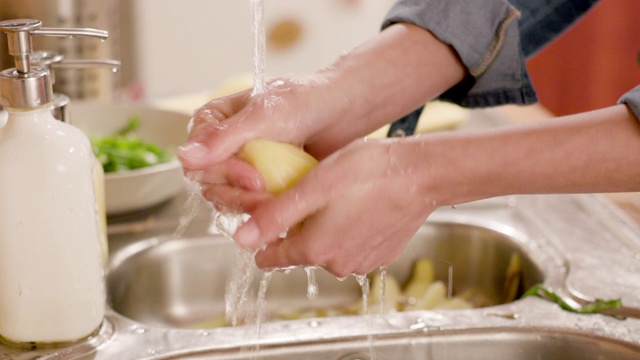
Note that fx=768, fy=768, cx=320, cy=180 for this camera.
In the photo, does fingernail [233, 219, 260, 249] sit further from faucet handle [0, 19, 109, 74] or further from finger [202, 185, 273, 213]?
faucet handle [0, 19, 109, 74]

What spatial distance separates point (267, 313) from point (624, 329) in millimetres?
531

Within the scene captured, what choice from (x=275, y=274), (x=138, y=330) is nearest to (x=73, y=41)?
(x=275, y=274)

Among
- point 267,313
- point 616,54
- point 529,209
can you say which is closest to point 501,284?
point 529,209

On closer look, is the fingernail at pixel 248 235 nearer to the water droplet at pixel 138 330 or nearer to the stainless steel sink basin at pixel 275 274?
the water droplet at pixel 138 330

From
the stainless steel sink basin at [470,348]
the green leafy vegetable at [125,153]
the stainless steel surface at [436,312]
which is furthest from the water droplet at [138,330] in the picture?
the green leafy vegetable at [125,153]

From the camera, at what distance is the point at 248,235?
65 cm

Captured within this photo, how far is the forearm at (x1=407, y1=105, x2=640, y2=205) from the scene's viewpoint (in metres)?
0.70

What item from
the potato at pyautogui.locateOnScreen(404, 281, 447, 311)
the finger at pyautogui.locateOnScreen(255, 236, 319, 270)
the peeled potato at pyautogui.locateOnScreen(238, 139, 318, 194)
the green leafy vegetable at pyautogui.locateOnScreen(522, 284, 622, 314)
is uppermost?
the peeled potato at pyautogui.locateOnScreen(238, 139, 318, 194)

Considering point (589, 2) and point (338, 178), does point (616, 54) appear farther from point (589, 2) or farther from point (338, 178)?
point (338, 178)

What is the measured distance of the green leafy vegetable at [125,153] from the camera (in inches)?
48.7

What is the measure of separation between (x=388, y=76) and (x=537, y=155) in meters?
0.28

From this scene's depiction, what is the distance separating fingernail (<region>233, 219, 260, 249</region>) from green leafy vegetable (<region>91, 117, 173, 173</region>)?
0.60m

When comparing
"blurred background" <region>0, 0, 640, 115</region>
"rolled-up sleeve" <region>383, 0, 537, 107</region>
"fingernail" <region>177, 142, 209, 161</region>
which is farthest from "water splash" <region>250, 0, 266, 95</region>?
"blurred background" <region>0, 0, 640, 115</region>

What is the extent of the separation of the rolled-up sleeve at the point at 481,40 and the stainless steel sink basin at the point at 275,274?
9.7 inches
